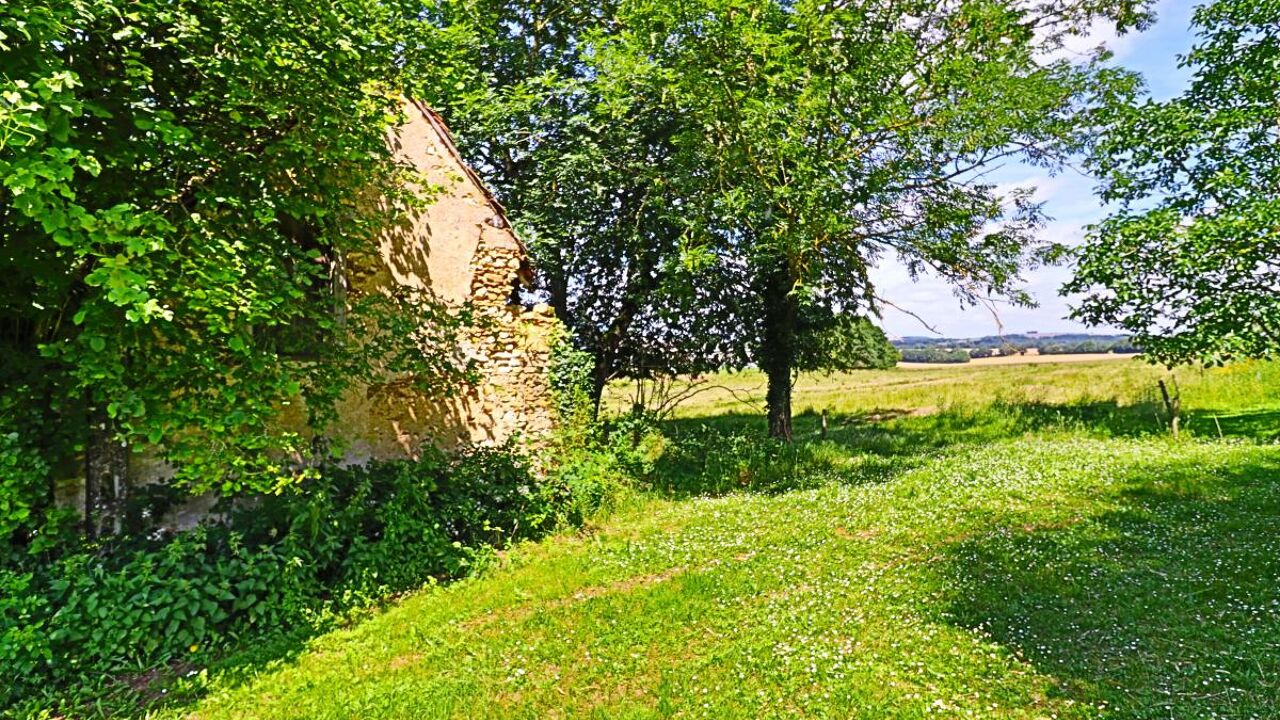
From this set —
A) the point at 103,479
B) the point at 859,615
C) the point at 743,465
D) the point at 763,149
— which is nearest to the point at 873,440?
the point at 743,465

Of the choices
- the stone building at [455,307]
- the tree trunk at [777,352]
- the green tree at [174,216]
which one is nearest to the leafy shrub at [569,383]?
the stone building at [455,307]

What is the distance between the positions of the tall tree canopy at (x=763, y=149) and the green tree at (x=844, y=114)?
5 cm

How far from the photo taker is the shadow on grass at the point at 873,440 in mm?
11555

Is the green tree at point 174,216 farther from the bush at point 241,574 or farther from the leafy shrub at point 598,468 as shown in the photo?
the leafy shrub at point 598,468

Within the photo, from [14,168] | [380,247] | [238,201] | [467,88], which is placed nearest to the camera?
[14,168]

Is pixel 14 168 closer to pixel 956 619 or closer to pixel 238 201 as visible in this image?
pixel 238 201

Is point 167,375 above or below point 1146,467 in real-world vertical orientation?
above

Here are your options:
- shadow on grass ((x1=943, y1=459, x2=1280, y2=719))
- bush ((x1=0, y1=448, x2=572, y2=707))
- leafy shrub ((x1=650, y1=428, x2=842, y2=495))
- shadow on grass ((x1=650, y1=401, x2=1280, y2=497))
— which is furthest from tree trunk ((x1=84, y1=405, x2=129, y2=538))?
shadow on grass ((x1=943, y1=459, x2=1280, y2=719))

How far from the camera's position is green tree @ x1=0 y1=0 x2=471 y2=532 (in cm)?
A: 421

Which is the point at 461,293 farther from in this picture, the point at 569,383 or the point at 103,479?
the point at 103,479

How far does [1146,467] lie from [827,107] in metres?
8.83

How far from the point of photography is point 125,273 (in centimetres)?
418

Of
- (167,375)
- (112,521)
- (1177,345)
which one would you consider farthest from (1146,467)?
(112,521)

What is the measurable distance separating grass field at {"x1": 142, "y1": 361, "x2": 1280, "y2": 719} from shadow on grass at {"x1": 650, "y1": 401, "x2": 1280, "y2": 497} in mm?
1041
